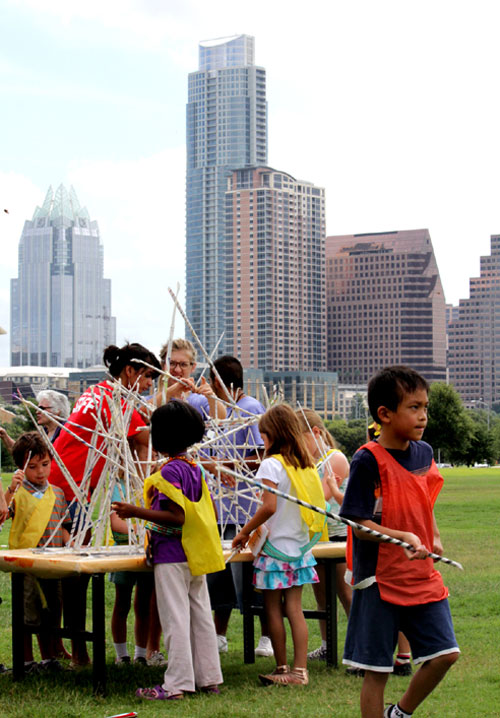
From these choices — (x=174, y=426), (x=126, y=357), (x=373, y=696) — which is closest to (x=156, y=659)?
(x=174, y=426)

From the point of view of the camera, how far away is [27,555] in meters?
6.12

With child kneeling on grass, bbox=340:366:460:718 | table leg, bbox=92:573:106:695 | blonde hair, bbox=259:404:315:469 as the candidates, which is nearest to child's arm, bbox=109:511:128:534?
table leg, bbox=92:573:106:695

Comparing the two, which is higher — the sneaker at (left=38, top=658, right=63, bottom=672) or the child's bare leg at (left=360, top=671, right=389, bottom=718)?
the child's bare leg at (left=360, top=671, right=389, bottom=718)

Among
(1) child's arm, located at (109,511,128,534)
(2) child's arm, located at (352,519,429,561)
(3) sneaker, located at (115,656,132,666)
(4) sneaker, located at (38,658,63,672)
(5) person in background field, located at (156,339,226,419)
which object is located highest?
(5) person in background field, located at (156,339,226,419)

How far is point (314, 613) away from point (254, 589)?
19.5 inches

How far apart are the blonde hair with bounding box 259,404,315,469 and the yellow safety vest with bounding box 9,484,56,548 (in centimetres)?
142

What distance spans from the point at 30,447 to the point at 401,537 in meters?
Result: 3.06

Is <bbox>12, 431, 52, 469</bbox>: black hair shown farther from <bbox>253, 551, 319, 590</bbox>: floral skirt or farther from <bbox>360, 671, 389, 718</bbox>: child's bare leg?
<bbox>360, 671, 389, 718</bbox>: child's bare leg

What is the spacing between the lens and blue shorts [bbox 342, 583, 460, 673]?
14.9 ft

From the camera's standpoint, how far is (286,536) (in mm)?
6480

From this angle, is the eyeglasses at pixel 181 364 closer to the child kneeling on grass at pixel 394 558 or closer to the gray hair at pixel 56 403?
the gray hair at pixel 56 403

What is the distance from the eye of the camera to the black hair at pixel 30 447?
679 centimetres

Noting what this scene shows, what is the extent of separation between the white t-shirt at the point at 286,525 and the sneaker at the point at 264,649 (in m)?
1.26

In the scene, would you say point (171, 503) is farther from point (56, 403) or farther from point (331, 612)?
point (56, 403)
